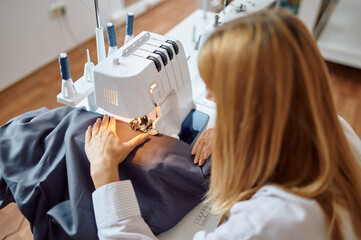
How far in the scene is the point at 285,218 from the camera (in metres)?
0.64

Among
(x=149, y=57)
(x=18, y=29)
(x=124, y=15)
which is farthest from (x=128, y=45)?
(x=18, y=29)

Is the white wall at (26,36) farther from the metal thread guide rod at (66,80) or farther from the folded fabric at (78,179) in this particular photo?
the folded fabric at (78,179)

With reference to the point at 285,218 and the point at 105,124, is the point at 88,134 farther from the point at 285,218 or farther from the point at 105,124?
the point at 285,218

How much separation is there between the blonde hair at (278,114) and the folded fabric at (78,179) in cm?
28

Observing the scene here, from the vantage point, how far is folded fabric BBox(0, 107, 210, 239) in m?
0.94

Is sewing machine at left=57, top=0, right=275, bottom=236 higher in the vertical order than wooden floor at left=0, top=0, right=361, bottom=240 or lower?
higher

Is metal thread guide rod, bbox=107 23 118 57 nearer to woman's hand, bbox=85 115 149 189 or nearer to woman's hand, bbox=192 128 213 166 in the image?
woman's hand, bbox=85 115 149 189

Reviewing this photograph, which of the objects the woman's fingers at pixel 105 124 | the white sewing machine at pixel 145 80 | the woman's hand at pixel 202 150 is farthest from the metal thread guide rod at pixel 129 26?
the woman's hand at pixel 202 150

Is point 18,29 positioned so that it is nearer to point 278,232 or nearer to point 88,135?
point 88,135

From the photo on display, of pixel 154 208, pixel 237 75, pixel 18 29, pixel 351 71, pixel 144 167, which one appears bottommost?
pixel 351 71

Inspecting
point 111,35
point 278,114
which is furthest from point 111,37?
point 278,114

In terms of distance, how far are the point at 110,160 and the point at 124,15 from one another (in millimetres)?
776

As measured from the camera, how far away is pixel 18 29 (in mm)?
2379

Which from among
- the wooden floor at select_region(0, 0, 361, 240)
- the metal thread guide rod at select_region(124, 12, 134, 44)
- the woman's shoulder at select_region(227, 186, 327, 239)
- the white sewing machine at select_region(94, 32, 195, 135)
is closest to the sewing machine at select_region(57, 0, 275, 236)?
the white sewing machine at select_region(94, 32, 195, 135)
